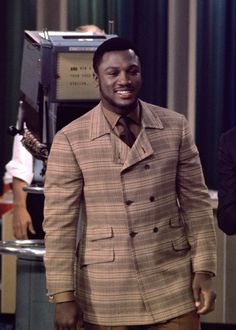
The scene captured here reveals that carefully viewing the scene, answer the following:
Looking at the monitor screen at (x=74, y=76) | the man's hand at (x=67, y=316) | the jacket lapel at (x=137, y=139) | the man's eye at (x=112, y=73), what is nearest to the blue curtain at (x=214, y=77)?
the monitor screen at (x=74, y=76)

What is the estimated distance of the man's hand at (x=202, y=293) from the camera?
2.50 meters

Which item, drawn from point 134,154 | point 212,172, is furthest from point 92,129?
point 212,172

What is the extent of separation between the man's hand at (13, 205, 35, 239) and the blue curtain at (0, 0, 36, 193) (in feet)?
2.71

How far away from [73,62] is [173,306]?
0.93 m

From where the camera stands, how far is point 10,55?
4738 millimetres

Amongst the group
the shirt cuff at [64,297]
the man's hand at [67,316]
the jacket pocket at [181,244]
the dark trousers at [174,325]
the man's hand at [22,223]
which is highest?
the jacket pocket at [181,244]

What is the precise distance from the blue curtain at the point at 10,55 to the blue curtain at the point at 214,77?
3.08 feet

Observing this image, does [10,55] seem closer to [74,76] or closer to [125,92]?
[74,76]

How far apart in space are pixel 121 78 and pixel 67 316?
2.28ft

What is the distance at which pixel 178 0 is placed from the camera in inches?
180

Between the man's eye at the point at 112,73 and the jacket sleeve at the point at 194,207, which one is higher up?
the man's eye at the point at 112,73

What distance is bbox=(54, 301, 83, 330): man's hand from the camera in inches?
96.8

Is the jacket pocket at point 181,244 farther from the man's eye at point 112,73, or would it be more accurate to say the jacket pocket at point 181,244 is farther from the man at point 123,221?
the man's eye at point 112,73

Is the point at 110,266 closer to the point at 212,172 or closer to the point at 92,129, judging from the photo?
the point at 92,129
